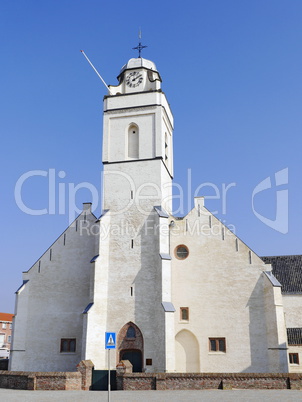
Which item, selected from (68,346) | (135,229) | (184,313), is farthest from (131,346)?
(135,229)

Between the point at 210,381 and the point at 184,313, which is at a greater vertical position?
the point at 184,313

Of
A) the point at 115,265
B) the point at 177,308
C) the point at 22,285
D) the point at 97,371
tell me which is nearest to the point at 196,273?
the point at 177,308

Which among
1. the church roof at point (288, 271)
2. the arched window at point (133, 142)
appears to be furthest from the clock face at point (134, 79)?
the church roof at point (288, 271)

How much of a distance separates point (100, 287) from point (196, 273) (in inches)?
300

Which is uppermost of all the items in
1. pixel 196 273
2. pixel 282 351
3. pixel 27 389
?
pixel 196 273

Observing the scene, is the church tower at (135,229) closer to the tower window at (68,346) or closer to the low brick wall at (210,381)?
the tower window at (68,346)

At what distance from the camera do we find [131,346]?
1190 inches

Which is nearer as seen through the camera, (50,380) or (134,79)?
(50,380)

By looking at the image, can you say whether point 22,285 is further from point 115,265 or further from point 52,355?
point 115,265

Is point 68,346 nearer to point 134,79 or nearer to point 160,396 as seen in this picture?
point 160,396

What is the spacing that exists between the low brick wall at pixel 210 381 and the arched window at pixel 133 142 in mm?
17618

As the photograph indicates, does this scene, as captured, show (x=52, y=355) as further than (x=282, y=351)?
Yes

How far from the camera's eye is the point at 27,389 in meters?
24.7

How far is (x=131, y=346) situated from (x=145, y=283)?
4479 millimetres
